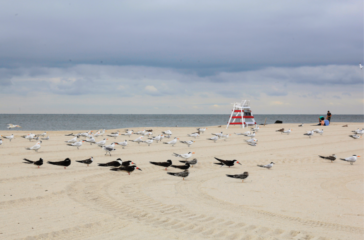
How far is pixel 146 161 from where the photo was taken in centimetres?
1725

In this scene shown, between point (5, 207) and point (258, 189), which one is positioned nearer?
point (5, 207)

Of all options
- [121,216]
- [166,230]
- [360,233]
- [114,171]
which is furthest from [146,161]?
[360,233]

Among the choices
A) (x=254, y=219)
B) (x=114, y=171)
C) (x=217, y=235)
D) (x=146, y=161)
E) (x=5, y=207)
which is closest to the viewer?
(x=217, y=235)

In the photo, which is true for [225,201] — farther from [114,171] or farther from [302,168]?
[302,168]

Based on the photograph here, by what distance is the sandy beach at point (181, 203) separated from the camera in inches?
267

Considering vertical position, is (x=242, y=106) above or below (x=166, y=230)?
above

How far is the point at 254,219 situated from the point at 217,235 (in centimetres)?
155

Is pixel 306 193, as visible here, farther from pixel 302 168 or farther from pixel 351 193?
pixel 302 168

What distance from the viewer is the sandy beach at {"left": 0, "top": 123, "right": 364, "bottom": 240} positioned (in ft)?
22.2

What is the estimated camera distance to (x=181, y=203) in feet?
29.9

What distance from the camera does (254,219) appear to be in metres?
7.66

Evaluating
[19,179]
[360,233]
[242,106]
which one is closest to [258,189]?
[360,233]

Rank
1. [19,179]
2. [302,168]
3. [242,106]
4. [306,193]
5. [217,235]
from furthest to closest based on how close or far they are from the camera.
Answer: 1. [242,106]
2. [302,168]
3. [19,179]
4. [306,193]
5. [217,235]

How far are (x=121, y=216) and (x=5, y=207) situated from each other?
335 centimetres
